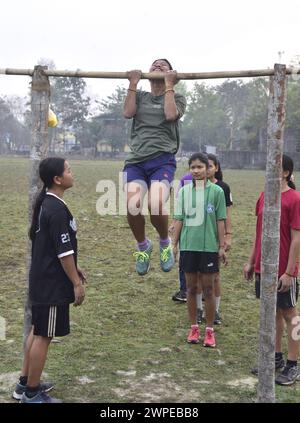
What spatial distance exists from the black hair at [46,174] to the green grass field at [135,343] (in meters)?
1.29

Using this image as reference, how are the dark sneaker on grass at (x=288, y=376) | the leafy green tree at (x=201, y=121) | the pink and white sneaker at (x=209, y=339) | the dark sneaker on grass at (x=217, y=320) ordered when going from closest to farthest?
the dark sneaker on grass at (x=288, y=376) < the pink and white sneaker at (x=209, y=339) < the dark sneaker on grass at (x=217, y=320) < the leafy green tree at (x=201, y=121)

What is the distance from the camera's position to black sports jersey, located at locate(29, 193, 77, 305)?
3684 millimetres

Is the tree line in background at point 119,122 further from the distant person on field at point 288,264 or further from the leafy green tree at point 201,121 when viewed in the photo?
the distant person on field at point 288,264

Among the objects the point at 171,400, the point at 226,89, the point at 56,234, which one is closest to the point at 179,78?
the point at 56,234

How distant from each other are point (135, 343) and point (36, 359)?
146 centimetres

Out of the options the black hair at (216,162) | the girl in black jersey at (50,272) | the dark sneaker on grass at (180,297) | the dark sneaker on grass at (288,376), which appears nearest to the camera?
the girl in black jersey at (50,272)

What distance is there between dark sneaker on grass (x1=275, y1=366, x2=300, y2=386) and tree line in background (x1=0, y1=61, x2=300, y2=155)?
4261 centimetres

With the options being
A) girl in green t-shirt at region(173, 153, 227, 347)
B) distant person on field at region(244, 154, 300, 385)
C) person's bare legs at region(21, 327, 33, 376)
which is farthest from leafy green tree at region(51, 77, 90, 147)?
person's bare legs at region(21, 327, 33, 376)

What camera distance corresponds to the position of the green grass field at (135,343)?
4.15m

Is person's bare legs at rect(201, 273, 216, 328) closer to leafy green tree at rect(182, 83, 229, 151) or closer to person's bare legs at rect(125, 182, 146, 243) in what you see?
person's bare legs at rect(125, 182, 146, 243)

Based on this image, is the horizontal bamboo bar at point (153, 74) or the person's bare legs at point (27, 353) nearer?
the horizontal bamboo bar at point (153, 74)

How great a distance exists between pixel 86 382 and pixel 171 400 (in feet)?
2.30

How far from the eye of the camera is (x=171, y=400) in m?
3.96

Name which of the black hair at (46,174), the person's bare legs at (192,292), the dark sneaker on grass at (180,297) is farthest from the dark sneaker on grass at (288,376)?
the black hair at (46,174)
